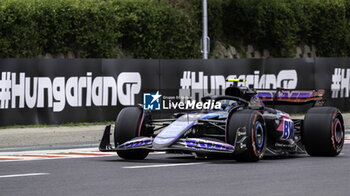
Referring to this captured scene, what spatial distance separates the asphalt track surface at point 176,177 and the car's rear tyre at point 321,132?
0.22 m

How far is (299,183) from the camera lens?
1238cm

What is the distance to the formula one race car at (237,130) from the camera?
15.1 m

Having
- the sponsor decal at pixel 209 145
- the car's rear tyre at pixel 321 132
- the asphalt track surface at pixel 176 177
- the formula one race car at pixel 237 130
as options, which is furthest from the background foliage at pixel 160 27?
the sponsor decal at pixel 209 145

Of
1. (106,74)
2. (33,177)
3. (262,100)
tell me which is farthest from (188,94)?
(33,177)

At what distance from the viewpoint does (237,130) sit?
596 inches

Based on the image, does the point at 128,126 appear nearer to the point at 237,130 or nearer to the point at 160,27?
the point at 237,130

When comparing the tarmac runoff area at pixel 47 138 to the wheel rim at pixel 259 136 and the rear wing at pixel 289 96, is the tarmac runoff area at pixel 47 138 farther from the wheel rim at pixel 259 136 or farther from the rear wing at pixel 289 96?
the wheel rim at pixel 259 136

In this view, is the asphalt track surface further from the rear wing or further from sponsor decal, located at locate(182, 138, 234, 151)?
the rear wing

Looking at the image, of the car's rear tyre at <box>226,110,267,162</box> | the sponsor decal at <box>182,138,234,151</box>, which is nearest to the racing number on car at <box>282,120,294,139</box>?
the car's rear tyre at <box>226,110,267,162</box>

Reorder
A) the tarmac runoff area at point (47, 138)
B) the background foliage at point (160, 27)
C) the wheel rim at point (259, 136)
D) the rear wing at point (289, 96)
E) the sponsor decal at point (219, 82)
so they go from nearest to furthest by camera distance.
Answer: the wheel rim at point (259, 136) → the rear wing at point (289, 96) → the tarmac runoff area at point (47, 138) → the sponsor decal at point (219, 82) → the background foliage at point (160, 27)

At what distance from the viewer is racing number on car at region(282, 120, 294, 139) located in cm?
1689

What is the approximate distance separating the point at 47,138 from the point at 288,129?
6.67 m

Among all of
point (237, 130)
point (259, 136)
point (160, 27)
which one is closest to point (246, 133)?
point (237, 130)

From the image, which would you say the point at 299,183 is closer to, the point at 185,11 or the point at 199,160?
the point at 199,160
